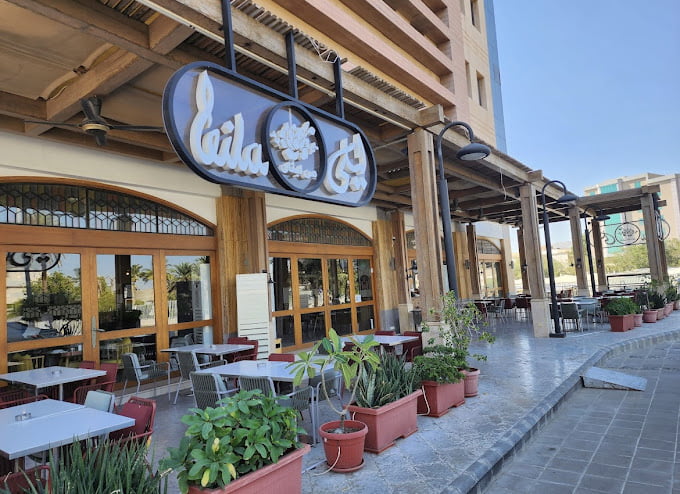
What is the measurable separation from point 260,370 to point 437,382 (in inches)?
71.4

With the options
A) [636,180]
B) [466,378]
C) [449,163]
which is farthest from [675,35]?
[466,378]

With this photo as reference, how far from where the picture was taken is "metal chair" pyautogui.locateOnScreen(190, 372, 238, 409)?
422cm

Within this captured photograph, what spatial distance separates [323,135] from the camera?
338cm

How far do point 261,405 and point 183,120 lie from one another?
1691 mm

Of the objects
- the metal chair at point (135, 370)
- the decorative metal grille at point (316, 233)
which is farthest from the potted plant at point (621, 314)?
the metal chair at point (135, 370)

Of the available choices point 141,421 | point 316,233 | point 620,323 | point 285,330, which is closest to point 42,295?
point 141,421

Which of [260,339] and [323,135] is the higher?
[323,135]

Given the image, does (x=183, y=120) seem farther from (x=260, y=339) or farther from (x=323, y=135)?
(x=260, y=339)

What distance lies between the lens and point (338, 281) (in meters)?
10.8

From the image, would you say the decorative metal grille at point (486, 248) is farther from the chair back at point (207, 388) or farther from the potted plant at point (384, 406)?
the chair back at point (207, 388)

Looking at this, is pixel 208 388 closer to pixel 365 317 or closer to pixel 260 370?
pixel 260 370

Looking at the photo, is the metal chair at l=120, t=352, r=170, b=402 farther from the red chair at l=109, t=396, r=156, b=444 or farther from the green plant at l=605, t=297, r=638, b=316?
the green plant at l=605, t=297, r=638, b=316

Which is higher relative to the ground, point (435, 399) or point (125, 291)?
point (125, 291)

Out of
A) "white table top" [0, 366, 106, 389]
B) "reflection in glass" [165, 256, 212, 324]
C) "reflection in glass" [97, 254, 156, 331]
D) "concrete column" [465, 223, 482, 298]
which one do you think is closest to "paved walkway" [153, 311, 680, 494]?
"white table top" [0, 366, 106, 389]
